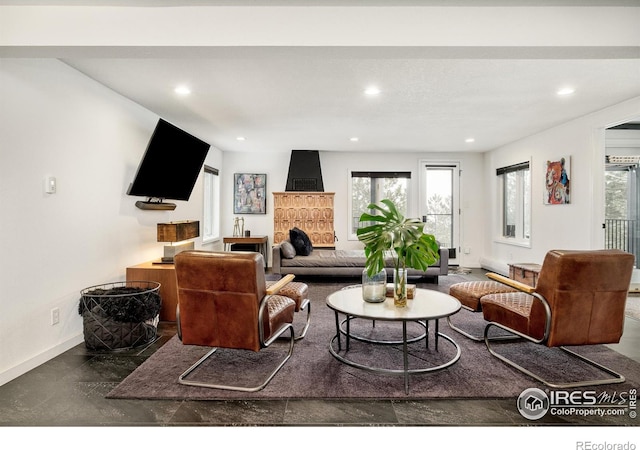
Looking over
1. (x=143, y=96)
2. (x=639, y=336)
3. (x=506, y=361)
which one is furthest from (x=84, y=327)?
(x=639, y=336)

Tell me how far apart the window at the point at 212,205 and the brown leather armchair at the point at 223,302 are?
435 cm

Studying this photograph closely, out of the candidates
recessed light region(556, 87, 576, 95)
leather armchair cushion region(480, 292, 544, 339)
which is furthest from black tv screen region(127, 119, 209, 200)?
recessed light region(556, 87, 576, 95)

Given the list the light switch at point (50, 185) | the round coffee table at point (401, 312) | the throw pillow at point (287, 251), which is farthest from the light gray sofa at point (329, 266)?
the light switch at point (50, 185)

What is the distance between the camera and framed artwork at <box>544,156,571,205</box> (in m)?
4.78

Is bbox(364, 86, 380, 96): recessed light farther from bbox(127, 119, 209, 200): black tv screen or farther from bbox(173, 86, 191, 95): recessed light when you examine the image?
bbox(127, 119, 209, 200): black tv screen

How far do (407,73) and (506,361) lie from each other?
8.28 ft

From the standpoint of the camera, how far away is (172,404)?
2070 mm

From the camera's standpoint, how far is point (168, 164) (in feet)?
13.1

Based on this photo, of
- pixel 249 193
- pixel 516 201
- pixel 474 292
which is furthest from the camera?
pixel 249 193

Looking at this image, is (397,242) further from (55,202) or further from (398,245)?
(55,202)

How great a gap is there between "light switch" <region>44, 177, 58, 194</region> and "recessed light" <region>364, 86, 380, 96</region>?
2.90 meters

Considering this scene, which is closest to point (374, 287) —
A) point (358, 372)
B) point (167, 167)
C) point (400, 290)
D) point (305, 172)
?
point (400, 290)

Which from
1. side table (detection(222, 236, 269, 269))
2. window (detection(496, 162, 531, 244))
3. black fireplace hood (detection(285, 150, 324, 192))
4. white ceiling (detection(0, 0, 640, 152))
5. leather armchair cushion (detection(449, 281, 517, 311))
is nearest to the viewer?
Result: white ceiling (detection(0, 0, 640, 152))

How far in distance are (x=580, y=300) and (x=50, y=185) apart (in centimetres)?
392
